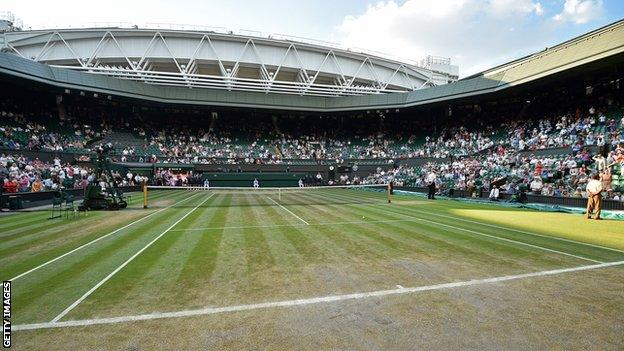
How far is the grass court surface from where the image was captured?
430 cm

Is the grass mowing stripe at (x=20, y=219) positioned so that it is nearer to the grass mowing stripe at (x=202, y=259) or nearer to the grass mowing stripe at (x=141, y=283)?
the grass mowing stripe at (x=141, y=283)

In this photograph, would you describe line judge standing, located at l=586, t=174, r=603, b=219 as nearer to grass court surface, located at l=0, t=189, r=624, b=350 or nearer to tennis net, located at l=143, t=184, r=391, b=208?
grass court surface, located at l=0, t=189, r=624, b=350

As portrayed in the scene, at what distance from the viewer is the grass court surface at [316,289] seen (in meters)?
4.30

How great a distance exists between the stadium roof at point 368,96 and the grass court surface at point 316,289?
75.9 feet

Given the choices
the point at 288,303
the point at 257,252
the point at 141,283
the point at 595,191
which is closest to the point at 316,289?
the point at 288,303

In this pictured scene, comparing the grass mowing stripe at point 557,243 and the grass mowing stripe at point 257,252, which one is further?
the grass mowing stripe at point 557,243

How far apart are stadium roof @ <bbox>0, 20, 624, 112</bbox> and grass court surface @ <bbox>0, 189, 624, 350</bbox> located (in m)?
23.1

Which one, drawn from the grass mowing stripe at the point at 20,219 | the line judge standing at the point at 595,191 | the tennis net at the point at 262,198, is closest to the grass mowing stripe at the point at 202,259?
the grass mowing stripe at the point at 20,219

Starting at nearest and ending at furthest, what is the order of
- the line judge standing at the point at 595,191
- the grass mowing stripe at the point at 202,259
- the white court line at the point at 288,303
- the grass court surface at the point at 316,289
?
the grass court surface at the point at 316,289
the white court line at the point at 288,303
the grass mowing stripe at the point at 202,259
the line judge standing at the point at 595,191

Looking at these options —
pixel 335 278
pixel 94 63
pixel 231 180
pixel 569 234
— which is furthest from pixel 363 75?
pixel 335 278

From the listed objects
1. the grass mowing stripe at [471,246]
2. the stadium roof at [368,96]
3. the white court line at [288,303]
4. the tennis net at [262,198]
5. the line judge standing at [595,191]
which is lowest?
the white court line at [288,303]

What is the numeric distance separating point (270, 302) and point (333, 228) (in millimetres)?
7136

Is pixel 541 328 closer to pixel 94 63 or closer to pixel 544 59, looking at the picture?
pixel 544 59

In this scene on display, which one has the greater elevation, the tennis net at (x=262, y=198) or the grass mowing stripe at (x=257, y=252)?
the tennis net at (x=262, y=198)
